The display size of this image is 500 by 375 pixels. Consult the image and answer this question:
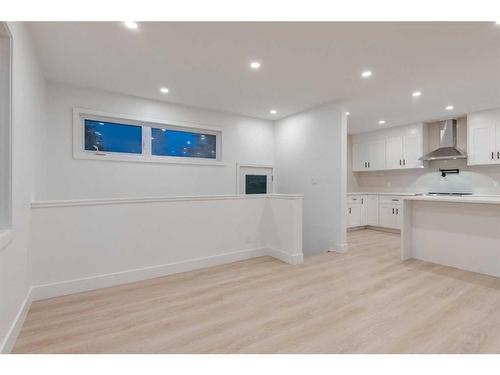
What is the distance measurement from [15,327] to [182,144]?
143 inches

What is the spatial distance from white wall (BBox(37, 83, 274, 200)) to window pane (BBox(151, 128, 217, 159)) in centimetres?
25

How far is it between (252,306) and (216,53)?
2.78 m

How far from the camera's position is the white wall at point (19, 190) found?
170cm

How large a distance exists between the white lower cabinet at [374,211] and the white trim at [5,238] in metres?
6.35

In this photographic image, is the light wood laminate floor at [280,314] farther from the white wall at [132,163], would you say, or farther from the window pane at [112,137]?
the window pane at [112,137]

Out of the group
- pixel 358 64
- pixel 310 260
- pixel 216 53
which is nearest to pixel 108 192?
pixel 216 53

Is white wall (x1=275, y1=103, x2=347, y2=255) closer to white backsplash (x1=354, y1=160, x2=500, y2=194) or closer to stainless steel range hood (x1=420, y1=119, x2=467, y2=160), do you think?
stainless steel range hood (x1=420, y1=119, x2=467, y2=160)

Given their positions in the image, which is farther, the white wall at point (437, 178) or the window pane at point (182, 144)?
the white wall at point (437, 178)

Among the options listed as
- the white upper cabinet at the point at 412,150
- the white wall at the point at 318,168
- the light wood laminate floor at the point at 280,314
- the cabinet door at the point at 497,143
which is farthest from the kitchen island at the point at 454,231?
the white upper cabinet at the point at 412,150

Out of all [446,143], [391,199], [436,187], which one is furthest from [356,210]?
[446,143]

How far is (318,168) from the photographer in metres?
4.85

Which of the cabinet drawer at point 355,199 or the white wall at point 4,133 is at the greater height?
the white wall at point 4,133

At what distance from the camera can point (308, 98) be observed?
14.5 feet
